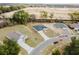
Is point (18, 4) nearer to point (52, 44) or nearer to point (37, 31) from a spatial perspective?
point (37, 31)

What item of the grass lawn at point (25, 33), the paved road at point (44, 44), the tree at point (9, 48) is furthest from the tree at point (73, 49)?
the tree at point (9, 48)

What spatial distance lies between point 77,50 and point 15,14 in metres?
0.50

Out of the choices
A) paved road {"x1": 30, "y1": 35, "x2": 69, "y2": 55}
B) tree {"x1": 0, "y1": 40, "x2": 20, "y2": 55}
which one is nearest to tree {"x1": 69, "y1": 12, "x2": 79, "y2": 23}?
paved road {"x1": 30, "y1": 35, "x2": 69, "y2": 55}

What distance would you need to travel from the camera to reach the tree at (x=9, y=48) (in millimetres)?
2139

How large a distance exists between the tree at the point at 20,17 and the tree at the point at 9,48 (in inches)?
6.1

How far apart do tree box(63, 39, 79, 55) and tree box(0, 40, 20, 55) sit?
336mm

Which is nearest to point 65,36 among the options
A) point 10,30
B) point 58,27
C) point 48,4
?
point 58,27

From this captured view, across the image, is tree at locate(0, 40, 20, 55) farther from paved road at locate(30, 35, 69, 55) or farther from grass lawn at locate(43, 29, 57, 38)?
grass lawn at locate(43, 29, 57, 38)

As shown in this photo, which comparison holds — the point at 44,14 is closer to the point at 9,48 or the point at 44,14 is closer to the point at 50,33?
the point at 50,33

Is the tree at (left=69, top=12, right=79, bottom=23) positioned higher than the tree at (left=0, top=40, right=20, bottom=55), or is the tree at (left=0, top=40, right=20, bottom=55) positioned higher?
the tree at (left=69, top=12, right=79, bottom=23)

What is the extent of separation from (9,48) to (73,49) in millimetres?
444

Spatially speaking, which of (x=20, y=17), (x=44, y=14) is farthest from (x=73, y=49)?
(x=20, y=17)

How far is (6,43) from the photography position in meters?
2.14

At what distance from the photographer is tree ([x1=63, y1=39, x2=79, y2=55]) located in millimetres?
2146
